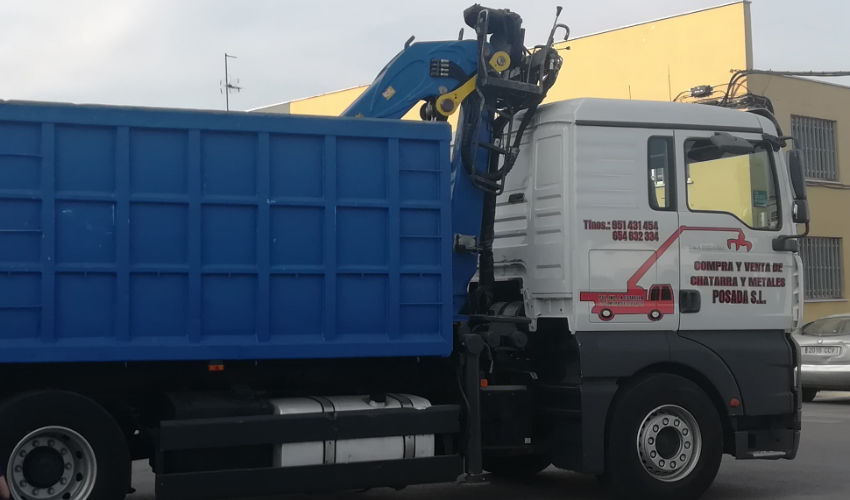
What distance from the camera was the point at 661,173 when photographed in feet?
26.5

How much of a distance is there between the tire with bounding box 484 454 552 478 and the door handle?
6.61 feet

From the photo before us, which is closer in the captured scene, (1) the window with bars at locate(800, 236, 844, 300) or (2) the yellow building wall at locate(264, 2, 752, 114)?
(2) the yellow building wall at locate(264, 2, 752, 114)

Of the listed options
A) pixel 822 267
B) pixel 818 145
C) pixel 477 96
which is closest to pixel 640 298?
pixel 477 96

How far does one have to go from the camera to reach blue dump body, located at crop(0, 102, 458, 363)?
21.5 ft

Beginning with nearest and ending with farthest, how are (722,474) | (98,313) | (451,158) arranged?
(98,313)
(451,158)
(722,474)

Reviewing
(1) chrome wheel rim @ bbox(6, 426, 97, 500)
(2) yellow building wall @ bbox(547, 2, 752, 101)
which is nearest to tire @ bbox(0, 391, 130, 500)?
(1) chrome wheel rim @ bbox(6, 426, 97, 500)

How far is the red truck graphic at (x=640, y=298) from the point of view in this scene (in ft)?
25.6

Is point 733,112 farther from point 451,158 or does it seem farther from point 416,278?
point 416,278

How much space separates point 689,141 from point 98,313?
15.2 ft

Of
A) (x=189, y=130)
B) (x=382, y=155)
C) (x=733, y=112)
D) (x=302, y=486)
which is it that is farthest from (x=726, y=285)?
(x=189, y=130)

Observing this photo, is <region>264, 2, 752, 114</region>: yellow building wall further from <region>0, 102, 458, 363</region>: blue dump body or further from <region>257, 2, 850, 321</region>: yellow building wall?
<region>0, 102, 458, 363</region>: blue dump body

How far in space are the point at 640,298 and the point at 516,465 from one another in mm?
2388

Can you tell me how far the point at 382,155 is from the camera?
737 centimetres

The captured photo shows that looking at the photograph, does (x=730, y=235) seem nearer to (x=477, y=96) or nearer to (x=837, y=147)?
(x=477, y=96)
